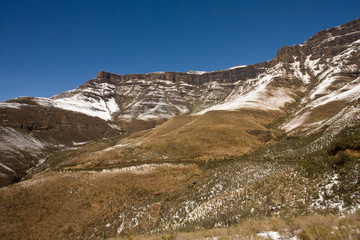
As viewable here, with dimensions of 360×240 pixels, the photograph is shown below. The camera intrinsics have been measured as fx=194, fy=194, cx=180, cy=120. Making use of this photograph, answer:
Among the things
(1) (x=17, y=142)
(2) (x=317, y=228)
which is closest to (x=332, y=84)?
(2) (x=317, y=228)

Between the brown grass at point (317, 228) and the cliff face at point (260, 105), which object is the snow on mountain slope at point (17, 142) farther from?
the brown grass at point (317, 228)

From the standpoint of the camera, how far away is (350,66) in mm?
118500

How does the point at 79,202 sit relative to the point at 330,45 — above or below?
below

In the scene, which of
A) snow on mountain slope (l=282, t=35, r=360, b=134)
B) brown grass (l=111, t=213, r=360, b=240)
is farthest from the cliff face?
brown grass (l=111, t=213, r=360, b=240)

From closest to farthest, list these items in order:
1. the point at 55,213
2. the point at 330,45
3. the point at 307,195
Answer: the point at 307,195 < the point at 55,213 < the point at 330,45

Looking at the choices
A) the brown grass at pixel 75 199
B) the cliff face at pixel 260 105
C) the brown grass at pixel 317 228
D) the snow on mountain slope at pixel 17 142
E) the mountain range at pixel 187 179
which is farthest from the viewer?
the snow on mountain slope at pixel 17 142

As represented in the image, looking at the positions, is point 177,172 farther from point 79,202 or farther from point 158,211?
point 79,202

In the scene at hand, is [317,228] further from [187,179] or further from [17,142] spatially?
[17,142]

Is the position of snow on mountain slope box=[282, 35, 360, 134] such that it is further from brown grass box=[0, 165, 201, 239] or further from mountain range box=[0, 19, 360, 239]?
brown grass box=[0, 165, 201, 239]

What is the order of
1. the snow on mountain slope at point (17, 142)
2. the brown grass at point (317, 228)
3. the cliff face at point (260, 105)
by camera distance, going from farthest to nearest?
the snow on mountain slope at point (17, 142), the cliff face at point (260, 105), the brown grass at point (317, 228)

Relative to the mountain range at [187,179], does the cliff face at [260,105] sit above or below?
above

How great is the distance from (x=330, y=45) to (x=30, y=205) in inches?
8300

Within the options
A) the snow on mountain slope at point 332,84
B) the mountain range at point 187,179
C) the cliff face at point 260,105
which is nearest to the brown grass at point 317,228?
the mountain range at point 187,179

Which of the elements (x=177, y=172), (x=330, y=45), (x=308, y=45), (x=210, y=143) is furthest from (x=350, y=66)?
(x=177, y=172)
